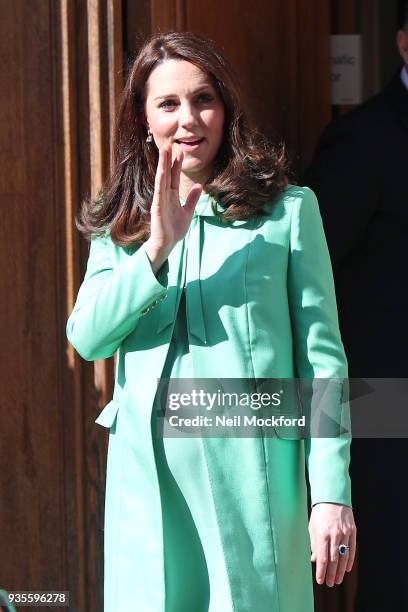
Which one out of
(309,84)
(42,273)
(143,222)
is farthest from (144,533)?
(309,84)

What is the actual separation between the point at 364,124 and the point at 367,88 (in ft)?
3.25

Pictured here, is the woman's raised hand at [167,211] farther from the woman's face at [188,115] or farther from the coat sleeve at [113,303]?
the woman's face at [188,115]

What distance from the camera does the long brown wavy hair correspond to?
2998mm

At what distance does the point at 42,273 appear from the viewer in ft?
12.7

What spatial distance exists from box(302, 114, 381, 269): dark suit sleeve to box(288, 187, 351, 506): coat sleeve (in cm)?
91

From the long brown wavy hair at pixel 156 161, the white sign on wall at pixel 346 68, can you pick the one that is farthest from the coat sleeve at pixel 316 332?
the white sign on wall at pixel 346 68

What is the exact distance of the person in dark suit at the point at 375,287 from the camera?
12.9 feet

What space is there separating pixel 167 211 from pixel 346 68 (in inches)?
76.3

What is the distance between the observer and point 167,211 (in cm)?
284

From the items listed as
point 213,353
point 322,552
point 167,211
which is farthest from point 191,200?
point 322,552

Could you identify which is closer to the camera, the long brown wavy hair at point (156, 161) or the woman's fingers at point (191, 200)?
the woman's fingers at point (191, 200)

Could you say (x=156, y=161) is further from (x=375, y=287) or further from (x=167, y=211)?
(x=375, y=287)

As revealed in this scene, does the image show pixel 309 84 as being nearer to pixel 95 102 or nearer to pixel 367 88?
pixel 367 88

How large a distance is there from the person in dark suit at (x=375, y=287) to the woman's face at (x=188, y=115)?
893mm
